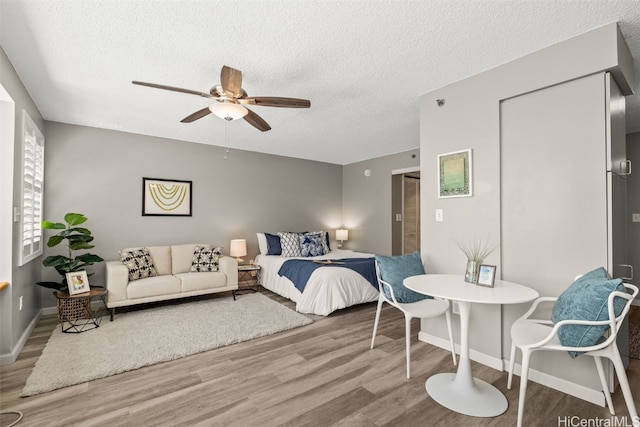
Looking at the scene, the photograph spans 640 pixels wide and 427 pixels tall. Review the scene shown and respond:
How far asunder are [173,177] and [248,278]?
87.9 inches

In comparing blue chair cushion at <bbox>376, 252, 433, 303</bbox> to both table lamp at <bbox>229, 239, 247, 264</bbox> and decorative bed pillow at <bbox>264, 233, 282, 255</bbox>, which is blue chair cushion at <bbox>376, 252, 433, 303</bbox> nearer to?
decorative bed pillow at <bbox>264, 233, 282, 255</bbox>

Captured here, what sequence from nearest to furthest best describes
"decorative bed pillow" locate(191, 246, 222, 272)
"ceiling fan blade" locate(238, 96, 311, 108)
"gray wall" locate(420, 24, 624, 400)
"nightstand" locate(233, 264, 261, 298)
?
"gray wall" locate(420, 24, 624, 400) → "ceiling fan blade" locate(238, 96, 311, 108) → "decorative bed pillow" locate(191, 246, 222, 272) → "nightstand" locate(233, 264, 261, 298)

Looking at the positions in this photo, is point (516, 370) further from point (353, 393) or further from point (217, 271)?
point (217, 271)

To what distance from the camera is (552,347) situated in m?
1.71

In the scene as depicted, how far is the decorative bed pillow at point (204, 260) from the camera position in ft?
15.0

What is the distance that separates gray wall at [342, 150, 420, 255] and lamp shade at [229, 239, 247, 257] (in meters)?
2.57

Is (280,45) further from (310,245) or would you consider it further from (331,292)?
(310,245)

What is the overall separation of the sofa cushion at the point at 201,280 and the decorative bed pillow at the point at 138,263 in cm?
38

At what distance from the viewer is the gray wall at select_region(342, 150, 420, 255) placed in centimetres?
606

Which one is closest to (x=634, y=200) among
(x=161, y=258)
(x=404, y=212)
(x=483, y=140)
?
(x=404, y=212)

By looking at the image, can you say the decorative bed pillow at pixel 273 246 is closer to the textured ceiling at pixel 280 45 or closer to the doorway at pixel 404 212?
the doorway at pixel 404 212

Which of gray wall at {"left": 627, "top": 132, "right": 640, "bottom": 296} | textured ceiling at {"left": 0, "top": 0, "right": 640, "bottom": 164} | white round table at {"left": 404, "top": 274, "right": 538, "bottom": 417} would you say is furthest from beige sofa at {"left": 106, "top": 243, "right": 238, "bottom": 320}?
gray wall at {"left": 627, "top": 132, "right": 640, "bottom": 296}

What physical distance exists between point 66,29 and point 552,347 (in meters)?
3.73

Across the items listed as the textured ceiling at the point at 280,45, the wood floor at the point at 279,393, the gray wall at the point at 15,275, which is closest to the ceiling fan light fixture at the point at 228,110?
the textured ceiling at the point at 280,45
